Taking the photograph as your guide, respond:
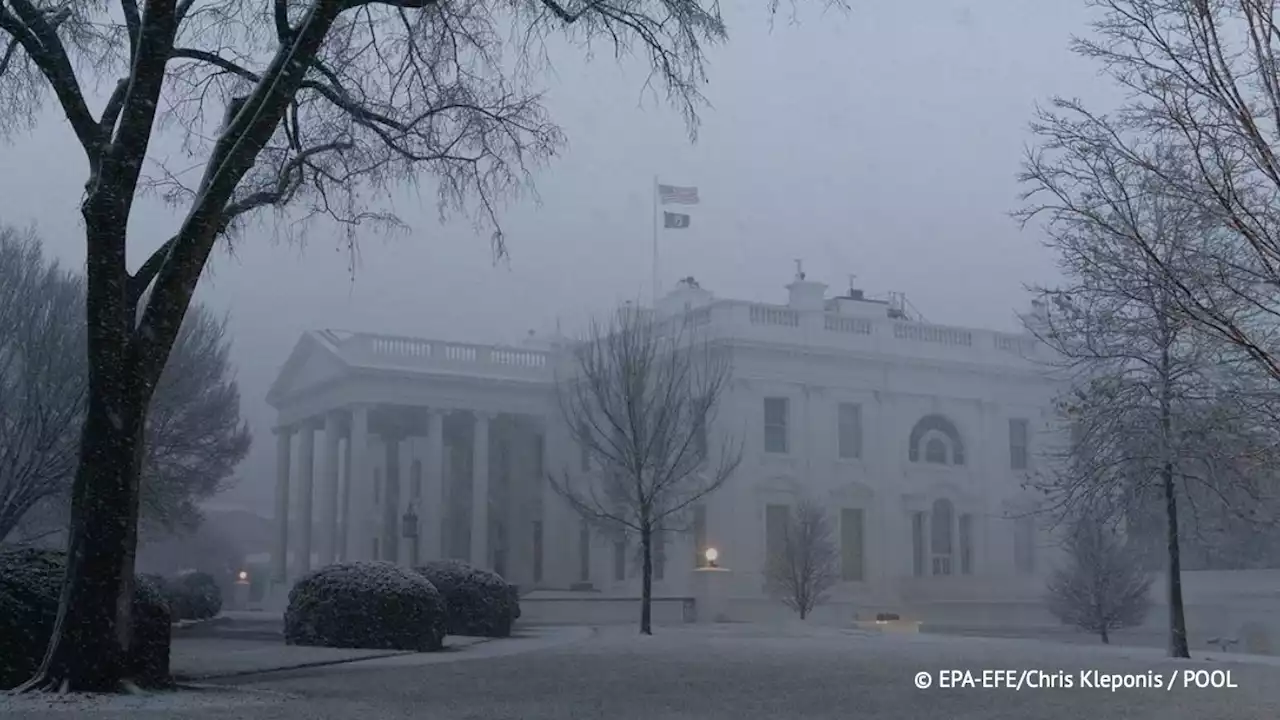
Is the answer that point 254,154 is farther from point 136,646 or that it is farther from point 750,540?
point 750,540

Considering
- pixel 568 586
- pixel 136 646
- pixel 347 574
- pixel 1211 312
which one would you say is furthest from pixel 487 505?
pixel 1211 312

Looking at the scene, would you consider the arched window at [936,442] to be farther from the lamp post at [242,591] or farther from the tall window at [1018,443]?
the lamp post at [242,591]

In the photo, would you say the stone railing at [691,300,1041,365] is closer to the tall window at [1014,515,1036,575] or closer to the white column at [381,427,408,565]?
the tall window at [1014,515,1036,575]

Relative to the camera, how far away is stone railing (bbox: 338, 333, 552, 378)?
151 ft

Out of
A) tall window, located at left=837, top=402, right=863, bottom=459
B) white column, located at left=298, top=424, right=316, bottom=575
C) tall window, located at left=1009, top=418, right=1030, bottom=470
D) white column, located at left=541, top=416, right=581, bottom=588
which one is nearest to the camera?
tall window, located at left=837, top=402, right=863, bottom=459

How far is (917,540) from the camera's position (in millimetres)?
43062

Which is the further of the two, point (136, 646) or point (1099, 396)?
point (1099, 396)

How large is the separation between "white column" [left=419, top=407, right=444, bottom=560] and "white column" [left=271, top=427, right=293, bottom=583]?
21.4 ft

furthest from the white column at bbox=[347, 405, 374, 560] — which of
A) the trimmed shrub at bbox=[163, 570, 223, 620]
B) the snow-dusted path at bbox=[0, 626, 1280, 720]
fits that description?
the snow-dusted path at bbox=[0, 626, 1280, 720]

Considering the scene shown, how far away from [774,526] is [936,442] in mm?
7001

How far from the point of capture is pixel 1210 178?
8.61m

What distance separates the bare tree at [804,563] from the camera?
33125 millimetres

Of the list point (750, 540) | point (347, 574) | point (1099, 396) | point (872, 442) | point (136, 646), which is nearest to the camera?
point (136, 646)

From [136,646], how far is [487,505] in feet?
119
